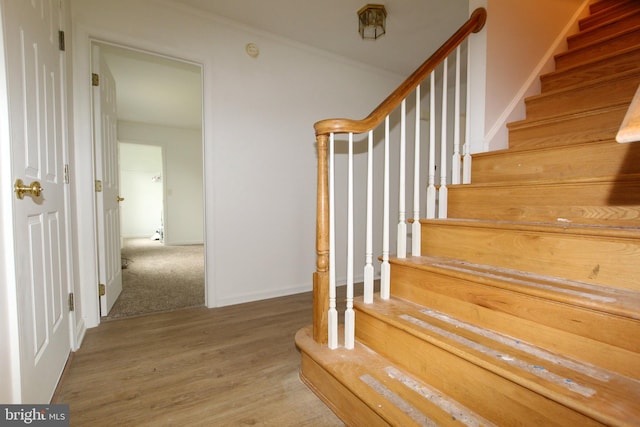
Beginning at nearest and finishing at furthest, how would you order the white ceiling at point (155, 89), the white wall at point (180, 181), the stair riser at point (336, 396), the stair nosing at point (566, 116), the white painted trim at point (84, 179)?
the stair riser at point (336, 396), the stair nosing at point (566, 116), the white painted trim at point (84, 179), the white ceiling at point (155, 89), the white wall at point (180, 181)

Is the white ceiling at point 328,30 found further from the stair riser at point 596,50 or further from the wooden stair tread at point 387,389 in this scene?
the wooden stair tread at point 387,389

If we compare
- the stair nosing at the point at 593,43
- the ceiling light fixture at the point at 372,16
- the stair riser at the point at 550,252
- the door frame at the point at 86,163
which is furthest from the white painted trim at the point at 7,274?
the stair nosing at the point at 593,43

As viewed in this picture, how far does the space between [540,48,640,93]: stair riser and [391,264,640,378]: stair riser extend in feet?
5.50

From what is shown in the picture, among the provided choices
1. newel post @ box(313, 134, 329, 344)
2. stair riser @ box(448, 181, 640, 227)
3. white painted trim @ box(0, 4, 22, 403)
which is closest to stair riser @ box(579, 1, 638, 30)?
stair riser @ box(448, 181, 640, 227)

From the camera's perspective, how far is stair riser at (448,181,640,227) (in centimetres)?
111

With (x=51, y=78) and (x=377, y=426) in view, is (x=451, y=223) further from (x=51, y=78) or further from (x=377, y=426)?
(x=51, y=78)

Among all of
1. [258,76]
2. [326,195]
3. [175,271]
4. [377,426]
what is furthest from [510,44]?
[175,271]

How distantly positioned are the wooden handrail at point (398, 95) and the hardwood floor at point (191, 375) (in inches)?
47.5

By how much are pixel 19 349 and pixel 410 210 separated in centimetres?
345

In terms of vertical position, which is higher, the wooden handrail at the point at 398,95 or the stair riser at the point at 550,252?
the wooden handrail at the point at 398,95

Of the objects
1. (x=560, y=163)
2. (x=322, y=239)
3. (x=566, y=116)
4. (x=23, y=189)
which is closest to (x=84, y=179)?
(x=23, y=189)

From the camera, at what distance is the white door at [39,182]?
100 cm

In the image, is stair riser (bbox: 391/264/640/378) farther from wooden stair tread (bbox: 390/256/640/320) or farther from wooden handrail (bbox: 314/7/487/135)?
wooden handrail (bbox: 314/7/487/135)

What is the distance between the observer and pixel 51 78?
1451 mm
